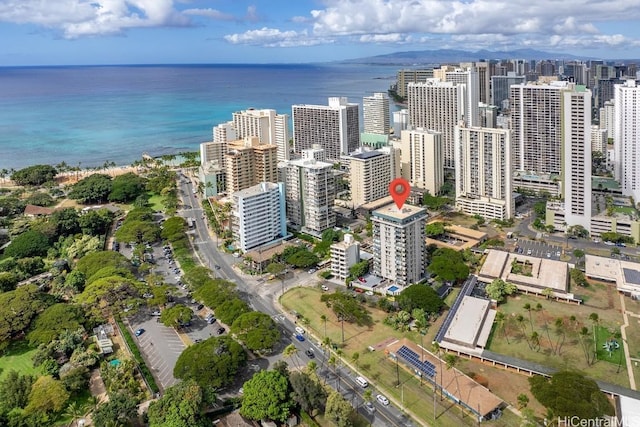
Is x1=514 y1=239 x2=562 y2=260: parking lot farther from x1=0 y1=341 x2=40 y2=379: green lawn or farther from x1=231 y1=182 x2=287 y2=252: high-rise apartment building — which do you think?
x1=0 y1=341 x2=40 y2=379: green lawn

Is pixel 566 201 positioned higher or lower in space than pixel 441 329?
higher

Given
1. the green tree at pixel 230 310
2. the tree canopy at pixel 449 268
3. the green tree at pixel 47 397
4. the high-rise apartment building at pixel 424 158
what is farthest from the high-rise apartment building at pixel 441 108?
the green tree at pixel 47 397

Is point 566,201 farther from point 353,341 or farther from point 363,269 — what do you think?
point 353,341

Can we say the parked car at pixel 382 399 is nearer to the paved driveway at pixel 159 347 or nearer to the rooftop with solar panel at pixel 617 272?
the paved driveway at pixel 159 347

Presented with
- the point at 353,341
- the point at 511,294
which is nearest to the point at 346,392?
the point at 353,341

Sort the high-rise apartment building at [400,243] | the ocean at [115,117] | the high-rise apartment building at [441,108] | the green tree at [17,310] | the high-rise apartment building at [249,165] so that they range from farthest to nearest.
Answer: the ocean at [115,117]
the high-rise apartment building at [441,108]
the high-rise apartment building at [249,165]
the high-rise apartment building at [400,243]
the green tree at [17,310]

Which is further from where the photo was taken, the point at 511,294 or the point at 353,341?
the point at 511,294

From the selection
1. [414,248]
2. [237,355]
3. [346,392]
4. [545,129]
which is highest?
[545,129]
